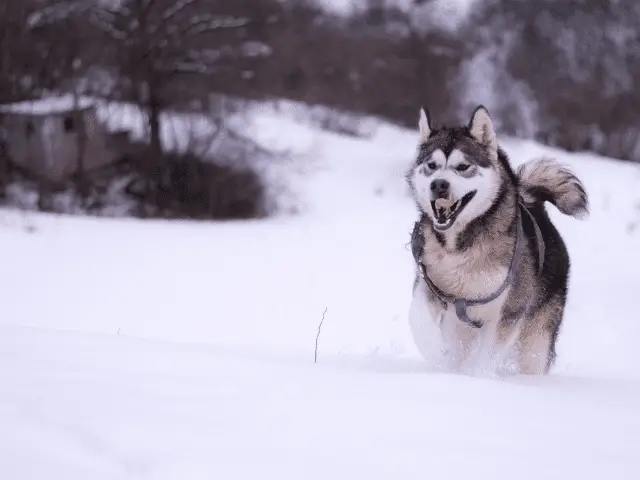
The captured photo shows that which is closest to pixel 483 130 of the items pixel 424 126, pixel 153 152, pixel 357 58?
pixel 424 126

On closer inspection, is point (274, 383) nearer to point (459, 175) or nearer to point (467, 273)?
point (467, 273)

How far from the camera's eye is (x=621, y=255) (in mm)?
8750

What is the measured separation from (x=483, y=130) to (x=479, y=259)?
0.62 m

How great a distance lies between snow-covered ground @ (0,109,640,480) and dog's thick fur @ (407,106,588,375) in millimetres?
344

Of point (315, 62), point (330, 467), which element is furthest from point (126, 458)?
point (315, 62)

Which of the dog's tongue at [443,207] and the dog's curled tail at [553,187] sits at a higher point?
the dog's curled tail at [553,187]

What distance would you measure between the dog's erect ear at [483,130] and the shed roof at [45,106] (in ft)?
46.7

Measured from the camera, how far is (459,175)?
3.14 meters

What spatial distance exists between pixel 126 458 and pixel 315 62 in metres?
18.1

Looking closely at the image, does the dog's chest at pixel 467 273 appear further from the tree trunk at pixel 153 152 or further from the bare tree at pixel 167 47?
the bare tree at pixel 167 47

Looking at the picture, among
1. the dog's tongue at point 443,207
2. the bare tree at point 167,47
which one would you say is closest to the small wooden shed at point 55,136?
the bare tree at point 167,47

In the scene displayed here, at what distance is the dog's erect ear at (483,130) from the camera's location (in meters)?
3.27

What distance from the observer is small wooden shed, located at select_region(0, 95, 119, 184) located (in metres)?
15.7

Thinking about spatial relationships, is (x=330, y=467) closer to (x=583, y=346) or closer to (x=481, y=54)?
(x=583, y=346)
